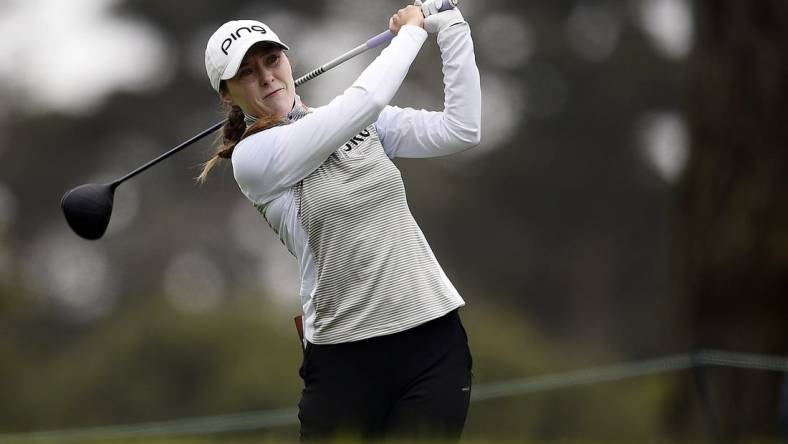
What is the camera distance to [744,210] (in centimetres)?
989

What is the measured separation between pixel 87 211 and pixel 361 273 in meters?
1.00

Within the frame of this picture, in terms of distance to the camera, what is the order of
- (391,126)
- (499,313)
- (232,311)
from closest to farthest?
1. (391,126)
2. (232,311)
3. (499,313)

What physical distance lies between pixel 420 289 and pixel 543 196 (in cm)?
1959

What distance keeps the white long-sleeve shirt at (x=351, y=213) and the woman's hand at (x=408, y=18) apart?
0.09 m

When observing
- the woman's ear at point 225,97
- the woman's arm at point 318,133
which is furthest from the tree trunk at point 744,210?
the woman's arm at point 318,133

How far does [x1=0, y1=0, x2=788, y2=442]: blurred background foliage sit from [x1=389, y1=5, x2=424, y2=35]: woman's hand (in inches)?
474

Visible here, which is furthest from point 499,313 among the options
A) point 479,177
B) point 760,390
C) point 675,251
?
point 760,390

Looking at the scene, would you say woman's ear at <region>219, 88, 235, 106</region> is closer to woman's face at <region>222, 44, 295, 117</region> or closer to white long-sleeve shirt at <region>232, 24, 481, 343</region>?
woman's face at <region>222, 44, 295, 117</region>

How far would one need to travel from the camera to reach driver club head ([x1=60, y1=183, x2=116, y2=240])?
492cm

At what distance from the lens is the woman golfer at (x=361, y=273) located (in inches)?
169

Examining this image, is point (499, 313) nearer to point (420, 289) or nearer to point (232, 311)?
point (232, 311)

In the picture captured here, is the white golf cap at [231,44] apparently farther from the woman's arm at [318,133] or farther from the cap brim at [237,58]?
the woman's arm at [318,133]

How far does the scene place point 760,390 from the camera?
32.2ft

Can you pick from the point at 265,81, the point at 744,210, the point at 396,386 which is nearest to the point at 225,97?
the point at 265,81
